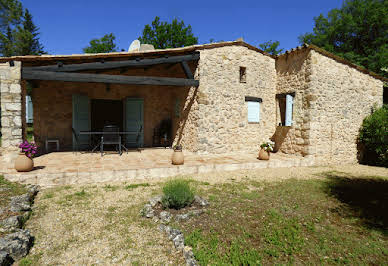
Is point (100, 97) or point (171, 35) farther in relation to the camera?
point (171, 35)

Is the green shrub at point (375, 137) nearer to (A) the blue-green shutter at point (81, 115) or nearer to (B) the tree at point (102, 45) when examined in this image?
(A) the blue-green shutter at point (81, 115)

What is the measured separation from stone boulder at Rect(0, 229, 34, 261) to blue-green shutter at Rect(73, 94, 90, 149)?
592cm

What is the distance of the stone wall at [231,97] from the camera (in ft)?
24.6

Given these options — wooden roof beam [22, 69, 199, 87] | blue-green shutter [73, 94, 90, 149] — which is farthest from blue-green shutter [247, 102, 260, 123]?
blue-green shutter [73, 94, 90, 149]

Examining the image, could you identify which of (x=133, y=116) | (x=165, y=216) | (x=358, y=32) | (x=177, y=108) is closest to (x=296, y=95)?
(x=177, y=108)

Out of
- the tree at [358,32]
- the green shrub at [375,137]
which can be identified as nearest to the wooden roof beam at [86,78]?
the green shrub at [375,137]

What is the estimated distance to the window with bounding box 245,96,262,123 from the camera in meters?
8.27

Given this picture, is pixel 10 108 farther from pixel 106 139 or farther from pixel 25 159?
pixel 106 139

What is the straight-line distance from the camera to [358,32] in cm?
1518

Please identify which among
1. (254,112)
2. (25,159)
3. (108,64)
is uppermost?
(108,64)

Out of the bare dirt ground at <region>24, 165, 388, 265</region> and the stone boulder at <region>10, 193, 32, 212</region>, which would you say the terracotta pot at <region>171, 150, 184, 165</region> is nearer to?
the bare dirt ground at <region>24, 165, 388, 265</region>

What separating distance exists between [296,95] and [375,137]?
319 centimetres

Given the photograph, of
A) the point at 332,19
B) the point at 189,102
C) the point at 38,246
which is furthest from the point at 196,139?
the point at 332,19

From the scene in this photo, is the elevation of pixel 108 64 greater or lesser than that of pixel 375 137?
greater
